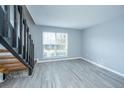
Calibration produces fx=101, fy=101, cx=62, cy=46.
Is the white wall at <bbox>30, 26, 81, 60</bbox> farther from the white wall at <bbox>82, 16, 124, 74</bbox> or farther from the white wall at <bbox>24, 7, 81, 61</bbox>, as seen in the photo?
the white wall at <bbox>82, 16, 124, 74</bbox>

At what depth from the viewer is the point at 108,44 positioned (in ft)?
14.0

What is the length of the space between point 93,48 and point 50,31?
2.62 meters

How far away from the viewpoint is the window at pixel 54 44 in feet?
19.4

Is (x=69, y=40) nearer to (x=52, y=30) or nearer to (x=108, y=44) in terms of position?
(x=52, y=30)

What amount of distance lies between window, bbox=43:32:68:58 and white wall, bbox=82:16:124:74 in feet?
4.89

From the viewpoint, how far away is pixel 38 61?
5.66 meters

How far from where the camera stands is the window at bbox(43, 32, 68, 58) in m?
5.90

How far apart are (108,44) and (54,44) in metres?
3.05

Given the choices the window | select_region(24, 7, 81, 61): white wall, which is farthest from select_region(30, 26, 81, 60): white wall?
the window

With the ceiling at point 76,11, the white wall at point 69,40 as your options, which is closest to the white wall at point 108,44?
the ceiling at point 76,11

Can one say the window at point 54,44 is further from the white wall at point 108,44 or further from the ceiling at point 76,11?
the ceiling at point 76,11

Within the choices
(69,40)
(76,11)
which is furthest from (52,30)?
(76,11)
